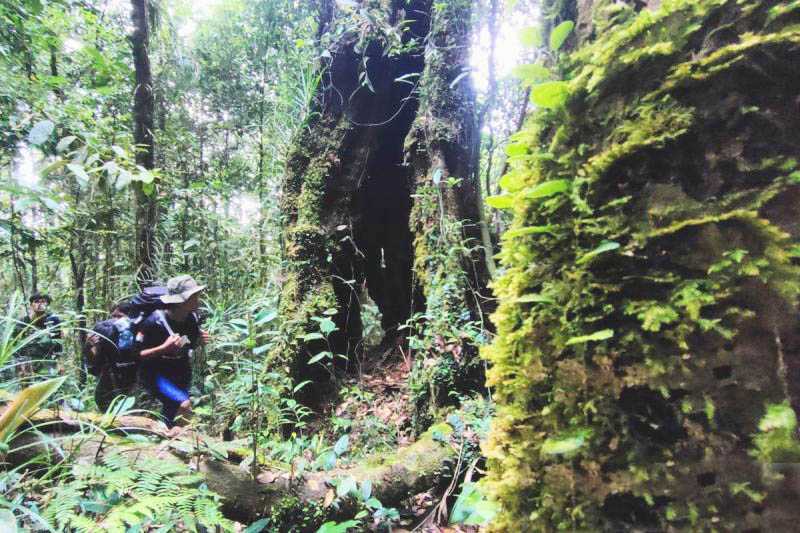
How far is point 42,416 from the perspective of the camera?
2387 mm

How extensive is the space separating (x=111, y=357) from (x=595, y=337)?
487 centimetres

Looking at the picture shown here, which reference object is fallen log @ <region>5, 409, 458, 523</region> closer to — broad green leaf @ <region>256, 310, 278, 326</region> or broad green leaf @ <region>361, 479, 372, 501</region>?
broad green leaf @ <region>361, 479, 372, 501</region>

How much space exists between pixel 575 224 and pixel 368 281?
17.5ft

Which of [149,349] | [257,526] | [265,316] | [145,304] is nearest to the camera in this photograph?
[257,526]

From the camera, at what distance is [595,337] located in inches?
37.1

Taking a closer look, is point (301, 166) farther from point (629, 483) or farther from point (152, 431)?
point (629, 483)

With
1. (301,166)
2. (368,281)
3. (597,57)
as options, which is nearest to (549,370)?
(597,57)

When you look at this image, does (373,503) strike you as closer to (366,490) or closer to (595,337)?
(366,490)

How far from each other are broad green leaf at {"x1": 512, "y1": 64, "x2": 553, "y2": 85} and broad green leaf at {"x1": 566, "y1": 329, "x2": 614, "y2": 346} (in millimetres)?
838

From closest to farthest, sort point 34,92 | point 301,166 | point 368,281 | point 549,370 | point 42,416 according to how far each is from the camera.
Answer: point 549,370
point 42,416
point 34,92
point 301,166
point 368,281

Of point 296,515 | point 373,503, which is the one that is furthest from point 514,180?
point 296,515

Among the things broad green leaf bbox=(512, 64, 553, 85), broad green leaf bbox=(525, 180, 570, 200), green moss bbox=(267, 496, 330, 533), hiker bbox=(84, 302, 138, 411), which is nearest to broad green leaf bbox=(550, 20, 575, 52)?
broad green leaf bbox=(512, 64, 553, 85)

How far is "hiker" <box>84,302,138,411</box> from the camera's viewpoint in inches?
161

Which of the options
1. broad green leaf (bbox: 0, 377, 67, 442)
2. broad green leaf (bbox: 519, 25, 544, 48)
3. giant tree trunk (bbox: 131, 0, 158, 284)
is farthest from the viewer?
giant tree trunk (bbox: 131, 0, 158, 284)
